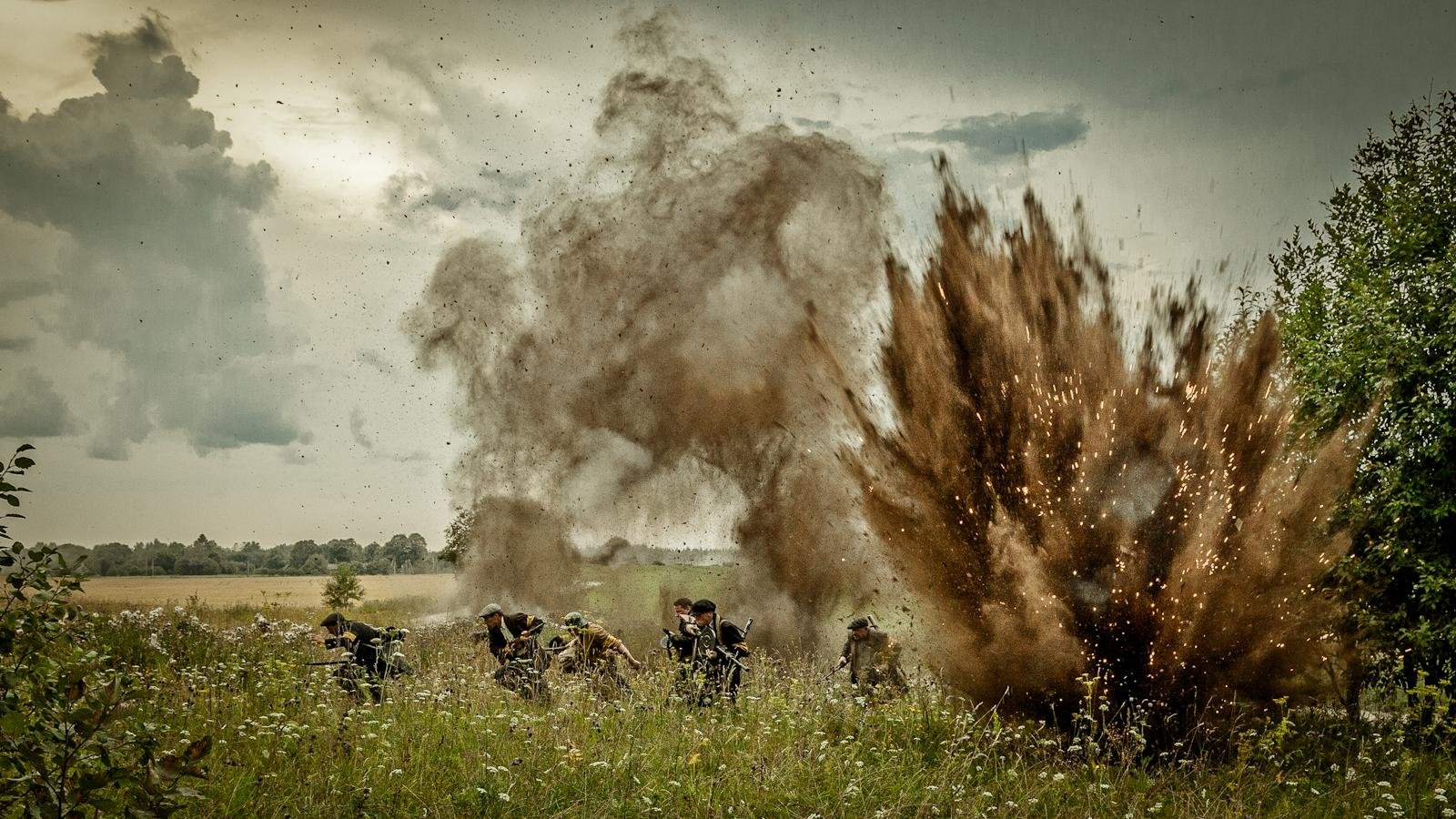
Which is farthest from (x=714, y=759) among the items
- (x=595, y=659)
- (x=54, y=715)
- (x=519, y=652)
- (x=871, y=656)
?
(x=871, y=656)

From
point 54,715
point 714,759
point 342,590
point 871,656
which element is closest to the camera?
point 54,715

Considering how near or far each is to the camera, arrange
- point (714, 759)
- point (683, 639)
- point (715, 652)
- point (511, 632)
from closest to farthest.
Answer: point (714, 759)
point (715, 652)
point (683, 639)
point (511, 632)

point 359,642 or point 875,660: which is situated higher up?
point 359,642

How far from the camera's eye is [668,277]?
2095 cm

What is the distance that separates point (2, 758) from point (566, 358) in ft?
58.9

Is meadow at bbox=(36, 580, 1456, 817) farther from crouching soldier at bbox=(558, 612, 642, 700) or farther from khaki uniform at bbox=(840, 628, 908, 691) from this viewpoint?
khaki uniform at bbox=(840, 628, 908, 691)

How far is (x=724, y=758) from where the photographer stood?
26.6ft

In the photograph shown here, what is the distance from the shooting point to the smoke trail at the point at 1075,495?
9.76m

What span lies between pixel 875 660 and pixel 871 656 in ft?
0.45

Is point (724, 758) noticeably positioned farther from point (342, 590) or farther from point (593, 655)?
point (342, 590)

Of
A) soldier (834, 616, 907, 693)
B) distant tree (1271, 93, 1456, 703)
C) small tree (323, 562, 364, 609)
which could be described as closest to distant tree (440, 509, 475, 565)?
small tree (323, 562, 364, 609)

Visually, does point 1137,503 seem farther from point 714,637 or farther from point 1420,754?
point 714,637

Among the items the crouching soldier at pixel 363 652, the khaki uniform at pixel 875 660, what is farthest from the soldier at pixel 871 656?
the crouching soldier at pixel 363 652

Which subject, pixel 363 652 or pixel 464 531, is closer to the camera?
pixel 363 652
